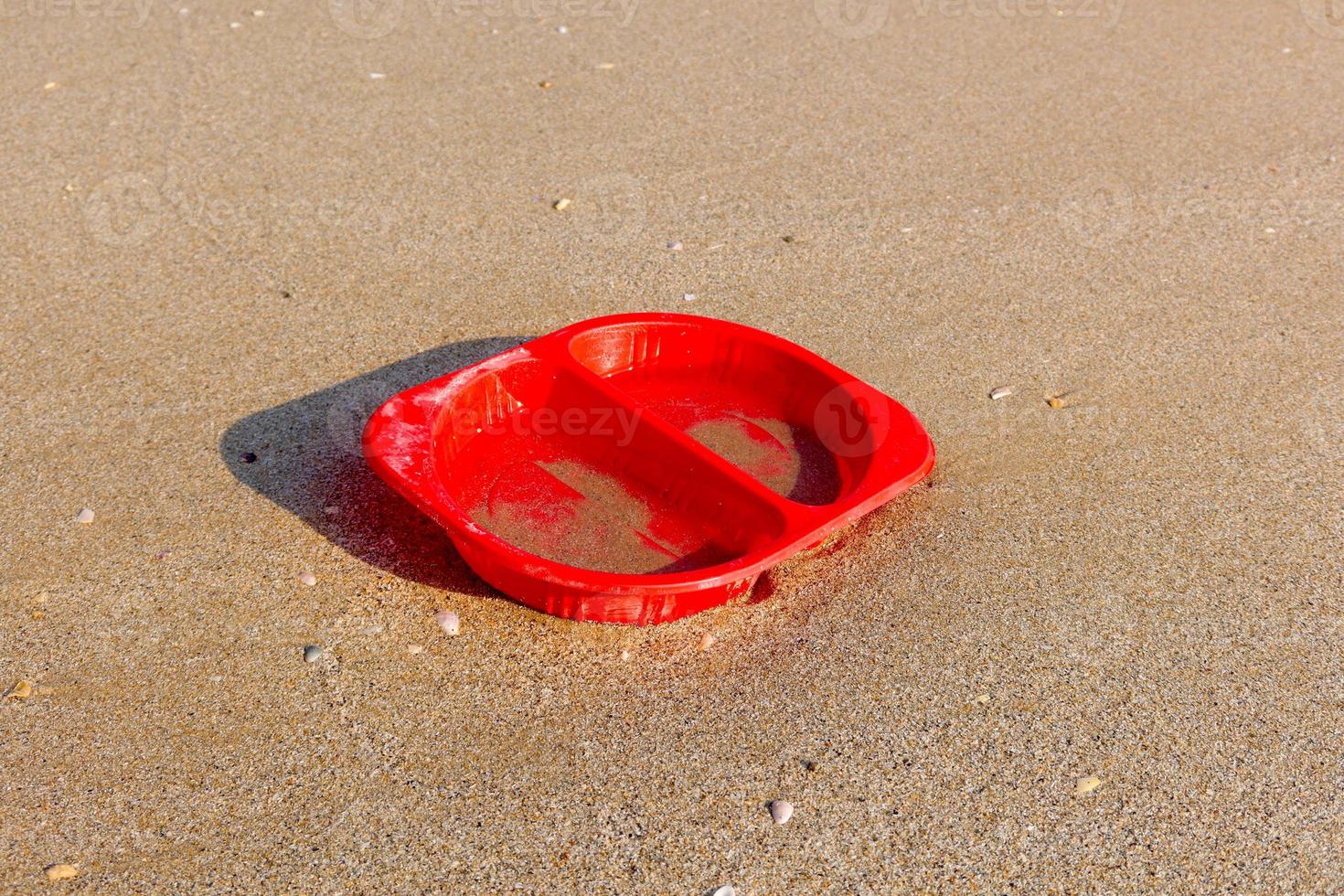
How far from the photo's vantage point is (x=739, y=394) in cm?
298

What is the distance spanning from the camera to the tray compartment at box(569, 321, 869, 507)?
2787 mm

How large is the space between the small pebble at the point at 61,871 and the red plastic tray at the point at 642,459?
809mm

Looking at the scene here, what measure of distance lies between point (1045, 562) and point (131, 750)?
177 cm

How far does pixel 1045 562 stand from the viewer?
8.66 ft

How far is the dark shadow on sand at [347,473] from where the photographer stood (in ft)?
8.45

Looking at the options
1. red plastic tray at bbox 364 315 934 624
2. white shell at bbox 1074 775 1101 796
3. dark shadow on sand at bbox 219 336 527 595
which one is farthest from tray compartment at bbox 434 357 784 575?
white shell at bbox 1074 775 1101 796

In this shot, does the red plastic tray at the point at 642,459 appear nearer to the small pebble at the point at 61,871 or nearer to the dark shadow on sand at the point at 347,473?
the dark shadow on sand at the point at 347,473

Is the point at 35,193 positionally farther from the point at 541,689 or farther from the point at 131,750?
the point at 541,689

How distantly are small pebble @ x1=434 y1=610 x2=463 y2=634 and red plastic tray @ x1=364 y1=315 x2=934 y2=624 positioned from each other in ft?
0.34

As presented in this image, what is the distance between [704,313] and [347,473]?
3.58ft

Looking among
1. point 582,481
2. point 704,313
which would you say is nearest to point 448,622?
point 582,481

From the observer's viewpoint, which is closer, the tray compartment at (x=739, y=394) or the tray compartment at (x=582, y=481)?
the tray compartment at (x=582, y=481)

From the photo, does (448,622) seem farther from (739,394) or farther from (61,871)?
(739,394)

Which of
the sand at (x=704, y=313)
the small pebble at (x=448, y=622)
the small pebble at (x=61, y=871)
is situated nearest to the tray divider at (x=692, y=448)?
the sand at (x=704, y=313)
